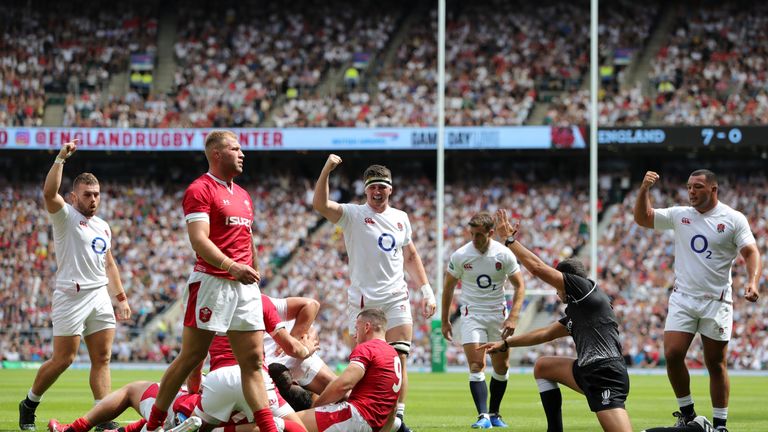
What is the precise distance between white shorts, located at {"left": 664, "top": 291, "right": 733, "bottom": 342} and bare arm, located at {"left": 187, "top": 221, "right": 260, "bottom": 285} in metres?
4.93

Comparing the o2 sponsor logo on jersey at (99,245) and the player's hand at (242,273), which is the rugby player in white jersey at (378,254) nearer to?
the o2 sponsor logo on jersey at (99,245)

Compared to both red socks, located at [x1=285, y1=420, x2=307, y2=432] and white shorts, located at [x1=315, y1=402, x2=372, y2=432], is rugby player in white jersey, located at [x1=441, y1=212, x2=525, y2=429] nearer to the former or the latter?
white shorts, located at [x1=315, y1=402, x2=372, y2=432]

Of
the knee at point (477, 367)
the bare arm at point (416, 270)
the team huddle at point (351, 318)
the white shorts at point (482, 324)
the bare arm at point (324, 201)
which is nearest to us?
the team huddle at point (351, 318)

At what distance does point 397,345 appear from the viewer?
10.9m

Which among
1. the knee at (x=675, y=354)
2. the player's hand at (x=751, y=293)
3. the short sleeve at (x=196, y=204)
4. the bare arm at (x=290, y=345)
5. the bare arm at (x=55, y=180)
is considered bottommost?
the knee at (x=675, y=354)

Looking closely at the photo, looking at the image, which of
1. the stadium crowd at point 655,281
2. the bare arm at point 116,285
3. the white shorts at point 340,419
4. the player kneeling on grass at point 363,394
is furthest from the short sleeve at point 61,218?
the stadium crowd at point 655,281

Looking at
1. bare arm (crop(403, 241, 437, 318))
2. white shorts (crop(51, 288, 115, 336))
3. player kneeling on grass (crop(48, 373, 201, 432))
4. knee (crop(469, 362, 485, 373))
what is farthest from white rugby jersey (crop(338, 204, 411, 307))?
white shorts (crop(51, 288, 115, 336))

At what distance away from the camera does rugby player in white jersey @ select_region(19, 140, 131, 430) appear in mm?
11055

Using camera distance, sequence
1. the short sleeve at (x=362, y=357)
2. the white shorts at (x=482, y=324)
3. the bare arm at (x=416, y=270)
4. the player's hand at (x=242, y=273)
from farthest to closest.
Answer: the white shorts at (x=482, y=324)
the bare arm at (x=416, y=270)
the short sleeve at (x=362, y=357)
the player's hand at (x=242, y=273)

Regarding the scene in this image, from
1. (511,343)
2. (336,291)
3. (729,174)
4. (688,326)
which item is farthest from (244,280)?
(729,174)

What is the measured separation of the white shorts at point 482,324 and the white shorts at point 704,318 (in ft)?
8.57

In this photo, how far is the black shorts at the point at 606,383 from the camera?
895cm

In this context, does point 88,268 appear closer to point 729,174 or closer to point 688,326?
point 688,326

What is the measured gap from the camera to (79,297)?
37.1ft
